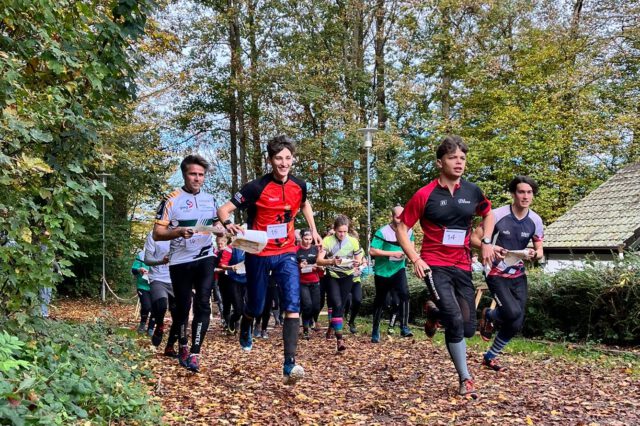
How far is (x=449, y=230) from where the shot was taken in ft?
20.0

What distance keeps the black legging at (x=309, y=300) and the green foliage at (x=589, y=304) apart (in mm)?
3845

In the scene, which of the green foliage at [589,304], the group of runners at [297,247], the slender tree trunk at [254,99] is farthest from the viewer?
the slender tree trunk at [254,99]

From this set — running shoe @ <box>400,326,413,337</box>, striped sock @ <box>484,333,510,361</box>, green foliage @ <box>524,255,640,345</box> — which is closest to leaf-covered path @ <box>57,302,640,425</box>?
striped sock @ <box>484,333,510,361</box>

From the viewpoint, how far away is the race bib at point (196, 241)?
6.95 meters

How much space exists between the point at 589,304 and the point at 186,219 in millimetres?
6680

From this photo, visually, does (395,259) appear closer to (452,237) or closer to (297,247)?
(297,247)

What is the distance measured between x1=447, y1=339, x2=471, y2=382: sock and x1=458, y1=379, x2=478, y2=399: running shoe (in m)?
0.04

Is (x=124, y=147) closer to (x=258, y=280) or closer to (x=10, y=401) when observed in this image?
(x=258, y=280)

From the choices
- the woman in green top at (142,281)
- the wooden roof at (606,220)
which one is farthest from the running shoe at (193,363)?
the wooden roof at (606,220)

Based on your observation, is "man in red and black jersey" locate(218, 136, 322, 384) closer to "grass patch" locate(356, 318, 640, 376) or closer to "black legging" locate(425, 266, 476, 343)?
"black legging" locate(425, 266, 476, 343)

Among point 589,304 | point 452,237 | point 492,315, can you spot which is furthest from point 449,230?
point 589,304

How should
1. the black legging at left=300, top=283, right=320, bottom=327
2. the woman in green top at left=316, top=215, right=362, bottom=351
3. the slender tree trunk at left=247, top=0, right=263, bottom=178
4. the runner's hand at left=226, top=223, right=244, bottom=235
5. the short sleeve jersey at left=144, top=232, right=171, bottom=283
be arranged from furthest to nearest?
the slender tree trunk at left=247, top=0, right=263, bottom=178, the black legging at left=300, top=283, right=320, bottom=327, the woman in green top at left=316, top=215, right=362, bottom=351, the short sleeve jersey at left=144, top=232, right=171, bottom=283, the runner's hand at left=226, top=223, right=244, bottom=235

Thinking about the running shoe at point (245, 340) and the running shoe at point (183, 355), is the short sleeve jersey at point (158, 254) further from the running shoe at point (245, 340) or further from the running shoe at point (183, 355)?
the running shoe at point (183, 355)

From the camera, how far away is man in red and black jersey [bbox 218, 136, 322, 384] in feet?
20.2
